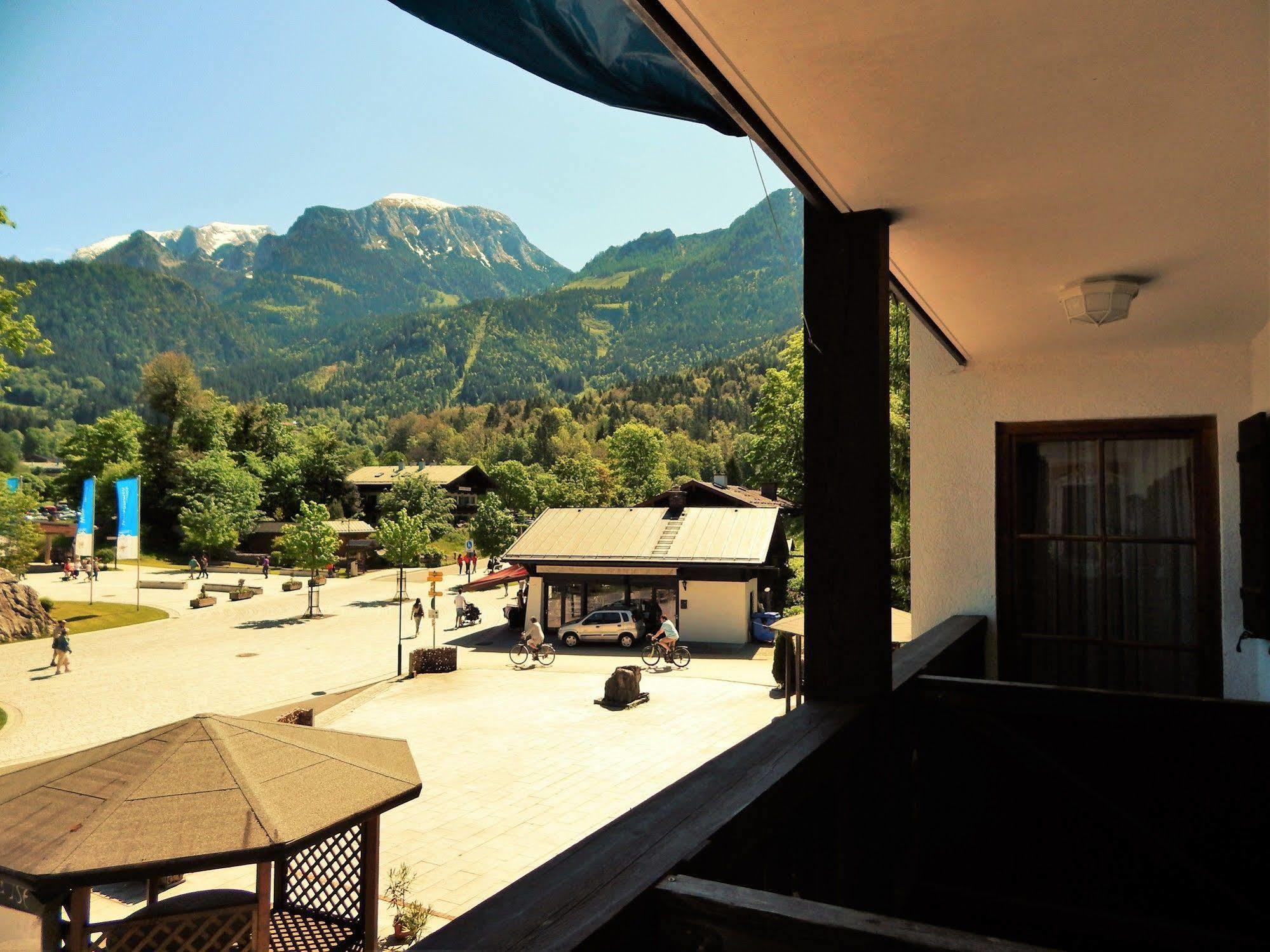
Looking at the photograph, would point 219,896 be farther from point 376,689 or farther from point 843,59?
point 376,689

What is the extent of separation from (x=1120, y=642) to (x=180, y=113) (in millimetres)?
244151

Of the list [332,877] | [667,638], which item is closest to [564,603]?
[667,638]

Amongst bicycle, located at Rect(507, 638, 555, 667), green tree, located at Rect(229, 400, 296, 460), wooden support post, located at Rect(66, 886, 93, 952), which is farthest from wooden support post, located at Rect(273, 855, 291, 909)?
green tree, located at Rect(229, 400, 296, 460)

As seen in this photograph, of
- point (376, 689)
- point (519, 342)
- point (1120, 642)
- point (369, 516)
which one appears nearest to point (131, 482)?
point (376, 689)

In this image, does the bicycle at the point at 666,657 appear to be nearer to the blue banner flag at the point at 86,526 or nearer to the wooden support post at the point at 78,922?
the wooden support post at the point at 78,922

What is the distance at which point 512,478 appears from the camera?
5281cm

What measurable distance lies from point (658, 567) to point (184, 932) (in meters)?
16.5

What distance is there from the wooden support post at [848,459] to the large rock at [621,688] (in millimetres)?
11063

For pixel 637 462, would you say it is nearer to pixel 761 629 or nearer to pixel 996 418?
pixel 761 629

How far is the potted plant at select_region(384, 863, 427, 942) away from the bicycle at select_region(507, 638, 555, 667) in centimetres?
978

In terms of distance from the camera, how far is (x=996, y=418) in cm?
385

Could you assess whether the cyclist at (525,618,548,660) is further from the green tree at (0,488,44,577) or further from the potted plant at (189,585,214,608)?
the potted plant at (189,585,214,608)

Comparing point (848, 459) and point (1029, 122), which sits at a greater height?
point (1029, 122)

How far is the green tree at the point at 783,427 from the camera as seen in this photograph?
19125mm
